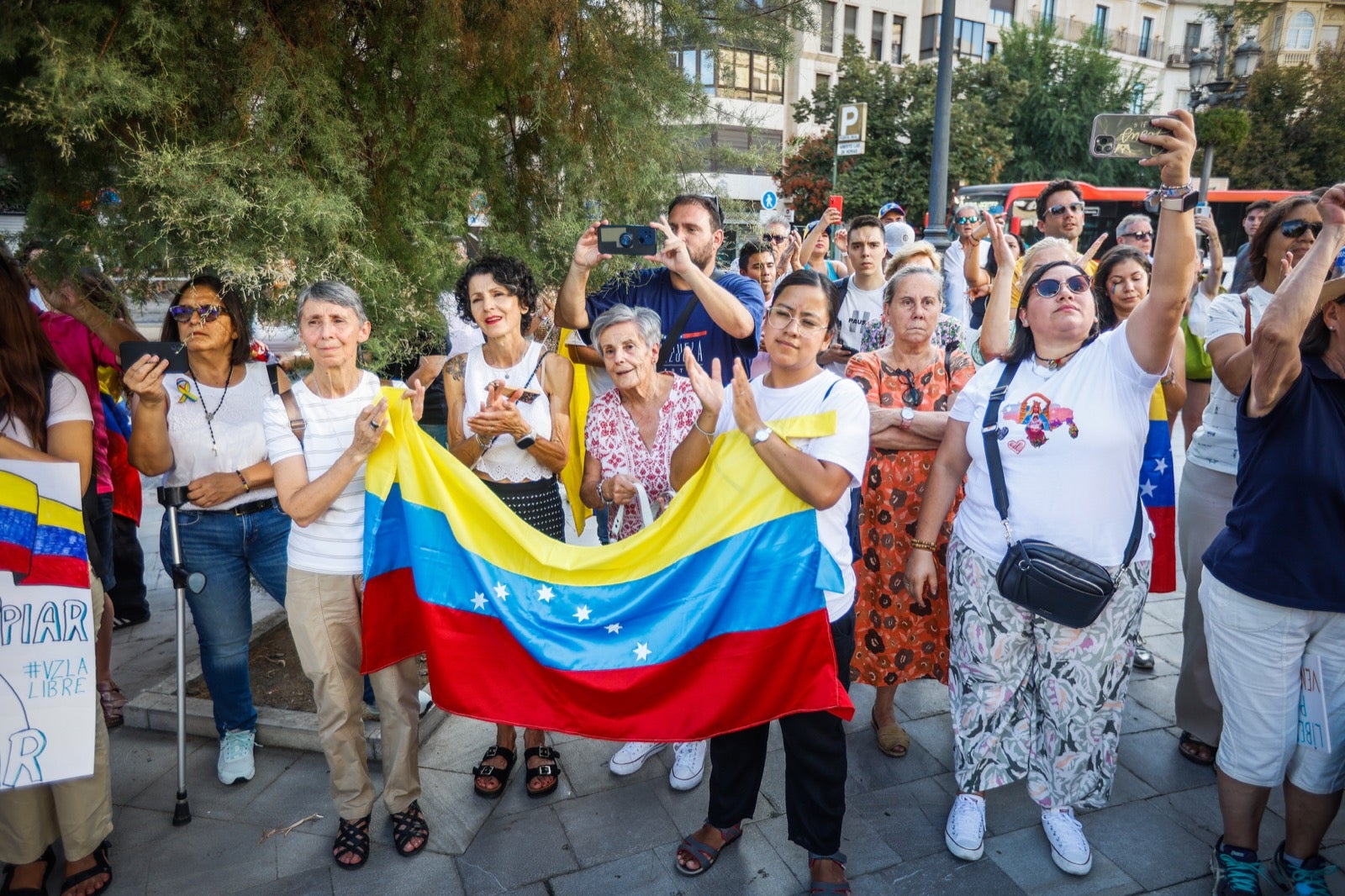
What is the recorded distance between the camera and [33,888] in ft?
9.41

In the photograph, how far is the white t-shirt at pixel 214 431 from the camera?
3.35m

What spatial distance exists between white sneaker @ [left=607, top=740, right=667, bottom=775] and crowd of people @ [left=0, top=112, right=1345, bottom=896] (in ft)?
0.08

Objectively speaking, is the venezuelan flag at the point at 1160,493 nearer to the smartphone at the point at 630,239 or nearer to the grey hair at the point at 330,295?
the smartphone at the point at 630,239

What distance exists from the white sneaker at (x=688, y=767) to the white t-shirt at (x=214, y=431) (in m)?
2.01

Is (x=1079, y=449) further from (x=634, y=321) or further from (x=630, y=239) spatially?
(x=630, y=239)

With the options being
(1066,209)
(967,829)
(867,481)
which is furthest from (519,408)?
(1066,209)

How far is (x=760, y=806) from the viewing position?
3.40m

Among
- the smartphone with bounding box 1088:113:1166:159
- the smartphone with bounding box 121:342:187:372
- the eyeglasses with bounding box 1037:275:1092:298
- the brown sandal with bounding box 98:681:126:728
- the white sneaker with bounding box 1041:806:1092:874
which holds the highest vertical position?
the smartphone with bounding box 1088:113:1166:159

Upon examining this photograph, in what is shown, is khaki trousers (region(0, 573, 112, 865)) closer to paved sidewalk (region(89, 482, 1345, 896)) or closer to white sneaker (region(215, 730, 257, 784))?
paved sidewalk (region(89, 482, 1345, 896))

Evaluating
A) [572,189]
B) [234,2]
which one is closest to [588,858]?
[572,189]

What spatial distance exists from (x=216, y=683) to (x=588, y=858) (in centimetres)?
175

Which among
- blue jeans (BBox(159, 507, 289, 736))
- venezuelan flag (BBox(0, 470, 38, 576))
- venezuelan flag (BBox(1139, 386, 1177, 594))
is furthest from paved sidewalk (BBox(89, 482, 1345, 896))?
venezuelan flag (BBox(0, 470, 38, 576))

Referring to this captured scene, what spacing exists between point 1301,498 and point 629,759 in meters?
2.59

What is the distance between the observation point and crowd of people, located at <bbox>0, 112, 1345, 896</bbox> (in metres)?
2.66
